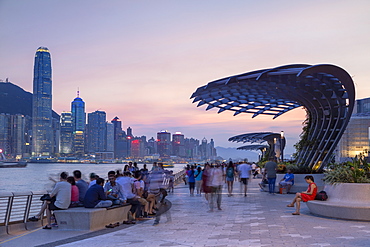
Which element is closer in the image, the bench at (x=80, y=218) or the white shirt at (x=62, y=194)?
the bench at (x=80, y=218)

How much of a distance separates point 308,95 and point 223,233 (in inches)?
635

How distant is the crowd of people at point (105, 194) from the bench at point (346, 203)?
13.5ft

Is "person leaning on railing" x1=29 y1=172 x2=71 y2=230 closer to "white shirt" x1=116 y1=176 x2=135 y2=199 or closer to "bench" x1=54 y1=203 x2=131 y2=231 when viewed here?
"bench" x1=54 y1=203 x2=131 y2=231

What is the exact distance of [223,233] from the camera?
950 centimetres

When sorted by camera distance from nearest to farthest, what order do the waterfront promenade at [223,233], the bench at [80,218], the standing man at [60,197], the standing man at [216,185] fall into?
1. the waterfront promenade at [223,233]
2. the bench at [80,218]
3. the standing man at [60,197]
4. the standing man at [216,185]

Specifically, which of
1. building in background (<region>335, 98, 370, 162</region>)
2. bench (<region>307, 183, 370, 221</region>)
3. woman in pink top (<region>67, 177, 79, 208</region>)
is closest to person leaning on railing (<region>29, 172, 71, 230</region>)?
woman in pink top (<region>67, 177, 79, 208</region>)

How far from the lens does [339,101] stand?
23.1 metres

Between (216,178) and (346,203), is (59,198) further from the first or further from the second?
(346,203)

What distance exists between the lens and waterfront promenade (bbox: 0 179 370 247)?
8.43 m

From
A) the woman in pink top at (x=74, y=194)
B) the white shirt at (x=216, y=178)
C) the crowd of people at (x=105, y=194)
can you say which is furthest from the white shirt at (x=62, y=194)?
the white shirt at (x=216, y=178)

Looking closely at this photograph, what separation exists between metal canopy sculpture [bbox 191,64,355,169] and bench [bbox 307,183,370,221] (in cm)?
691

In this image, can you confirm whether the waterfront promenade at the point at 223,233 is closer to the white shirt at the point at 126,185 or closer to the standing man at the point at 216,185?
the white shirt at the point at 126,185

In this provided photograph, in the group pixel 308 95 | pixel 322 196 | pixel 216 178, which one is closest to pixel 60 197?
pixel 216 178

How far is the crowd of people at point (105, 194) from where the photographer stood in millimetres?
10305
